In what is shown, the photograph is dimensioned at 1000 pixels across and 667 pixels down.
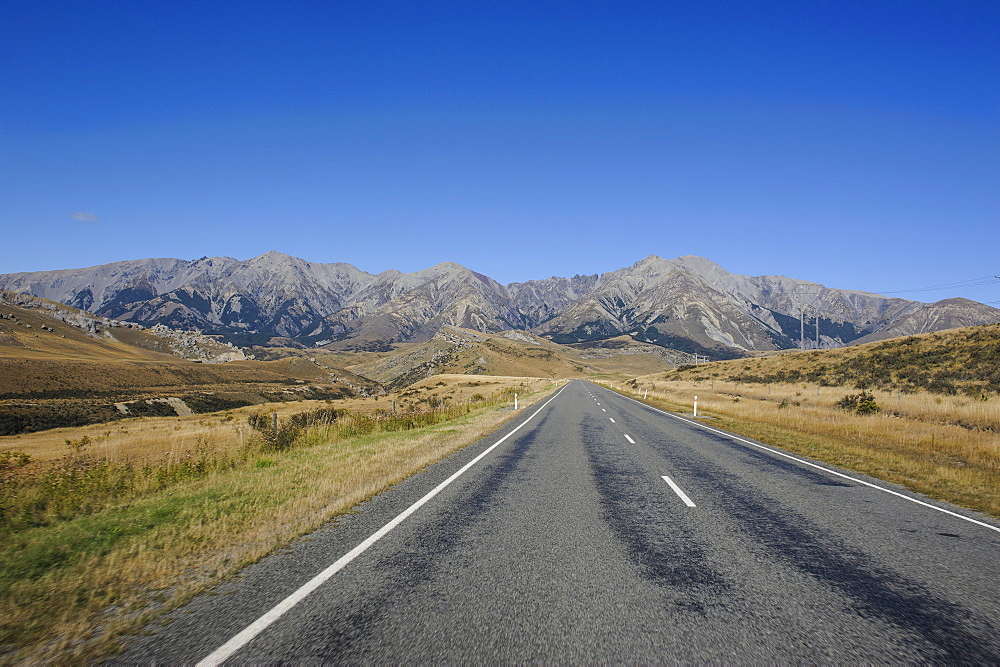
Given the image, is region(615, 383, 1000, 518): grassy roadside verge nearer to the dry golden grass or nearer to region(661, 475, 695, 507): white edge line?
region(661, 475, 695, 507): white edge line

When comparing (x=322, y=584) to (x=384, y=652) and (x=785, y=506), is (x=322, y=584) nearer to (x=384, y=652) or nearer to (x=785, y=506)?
(x=384, y=652)

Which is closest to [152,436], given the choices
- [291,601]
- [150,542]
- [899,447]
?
[150,542]

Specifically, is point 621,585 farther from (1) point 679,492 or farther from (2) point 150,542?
(2) point 150,542

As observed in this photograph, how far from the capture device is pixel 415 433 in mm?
18062

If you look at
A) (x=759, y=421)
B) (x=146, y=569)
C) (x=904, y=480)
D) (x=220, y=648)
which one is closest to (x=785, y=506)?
(x=904, y=480)

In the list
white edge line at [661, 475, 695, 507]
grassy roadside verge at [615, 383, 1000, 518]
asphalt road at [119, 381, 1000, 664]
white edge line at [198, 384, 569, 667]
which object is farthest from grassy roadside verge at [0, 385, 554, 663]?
grassy roadside verge at [615, 383, 1000, 518]

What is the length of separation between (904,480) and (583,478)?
6821 mm

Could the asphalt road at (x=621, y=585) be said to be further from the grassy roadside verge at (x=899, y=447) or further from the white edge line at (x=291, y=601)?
the grassy roadside verge at (x=899, y=447)

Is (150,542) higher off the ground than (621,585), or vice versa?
(621,585)

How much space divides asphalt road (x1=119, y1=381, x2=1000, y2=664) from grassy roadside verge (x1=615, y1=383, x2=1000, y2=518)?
8.45ft

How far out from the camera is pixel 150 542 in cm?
603

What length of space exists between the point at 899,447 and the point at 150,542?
1926 centimetres

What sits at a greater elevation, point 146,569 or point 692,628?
point 692,628

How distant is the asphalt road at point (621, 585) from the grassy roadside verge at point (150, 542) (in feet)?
1.36
